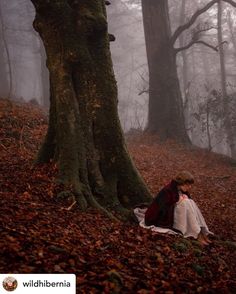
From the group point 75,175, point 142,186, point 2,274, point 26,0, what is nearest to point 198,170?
point 142,186

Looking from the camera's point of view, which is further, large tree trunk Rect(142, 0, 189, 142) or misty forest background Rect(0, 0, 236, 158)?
misty forest background Rect(0, 0, 236, 158)

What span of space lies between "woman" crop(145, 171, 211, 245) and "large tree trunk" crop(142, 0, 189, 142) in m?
11.4

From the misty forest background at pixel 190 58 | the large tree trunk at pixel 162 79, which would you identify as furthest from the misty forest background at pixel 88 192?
the misty forest background at pixel 190 58

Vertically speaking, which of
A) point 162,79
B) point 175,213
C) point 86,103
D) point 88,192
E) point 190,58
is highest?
point 190,58

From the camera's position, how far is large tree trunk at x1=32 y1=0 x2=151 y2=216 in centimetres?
775

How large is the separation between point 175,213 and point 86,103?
8.99 feet

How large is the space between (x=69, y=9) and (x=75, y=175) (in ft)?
10.7

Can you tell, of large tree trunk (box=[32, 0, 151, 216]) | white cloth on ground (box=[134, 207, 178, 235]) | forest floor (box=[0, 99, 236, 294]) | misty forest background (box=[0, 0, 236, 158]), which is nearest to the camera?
forest floor (box=[0, 99, 236, 294])

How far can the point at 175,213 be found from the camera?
7.06 metres

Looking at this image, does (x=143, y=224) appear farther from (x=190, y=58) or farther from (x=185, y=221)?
(x=190, y=58)

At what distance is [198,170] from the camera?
14594mm

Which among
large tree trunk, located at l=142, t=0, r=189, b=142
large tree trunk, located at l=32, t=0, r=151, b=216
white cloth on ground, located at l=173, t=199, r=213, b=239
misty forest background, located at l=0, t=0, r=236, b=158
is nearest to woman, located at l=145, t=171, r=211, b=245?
white cloth on ground, located at l=173, t=199, r=213, b=239

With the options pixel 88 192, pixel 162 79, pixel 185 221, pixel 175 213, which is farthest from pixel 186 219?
pixel 162 79

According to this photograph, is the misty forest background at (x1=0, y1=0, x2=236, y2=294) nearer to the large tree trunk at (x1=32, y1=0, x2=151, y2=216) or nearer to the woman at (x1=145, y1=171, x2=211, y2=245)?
the large tree trunk at (x1=32, y1=0, x2=151, y2=216)
